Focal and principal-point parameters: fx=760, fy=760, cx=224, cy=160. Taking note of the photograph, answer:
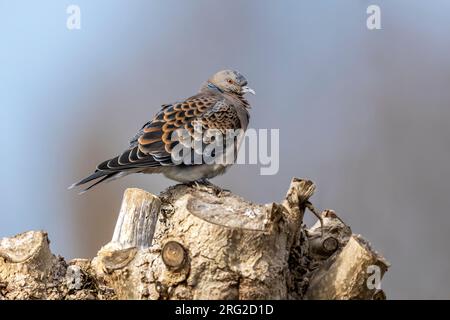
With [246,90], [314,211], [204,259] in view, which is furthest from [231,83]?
[204,259]

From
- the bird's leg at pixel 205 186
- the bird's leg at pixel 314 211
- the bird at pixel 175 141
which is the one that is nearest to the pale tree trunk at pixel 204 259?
the bird's leg at pixel 314 211

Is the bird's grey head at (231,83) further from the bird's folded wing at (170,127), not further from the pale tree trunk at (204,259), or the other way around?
the pale tree trunk at (204,259)

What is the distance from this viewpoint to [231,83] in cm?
542

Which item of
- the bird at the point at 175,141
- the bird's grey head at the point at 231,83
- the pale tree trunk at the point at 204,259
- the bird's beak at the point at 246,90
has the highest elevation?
the bird's grey head at the point at 231,83

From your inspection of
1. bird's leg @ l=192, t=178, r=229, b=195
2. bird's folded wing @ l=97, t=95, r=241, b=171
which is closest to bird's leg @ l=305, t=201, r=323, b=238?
bird's leg @ l=192, t=178, r=229, b=195

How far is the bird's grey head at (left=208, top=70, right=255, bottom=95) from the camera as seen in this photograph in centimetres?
541

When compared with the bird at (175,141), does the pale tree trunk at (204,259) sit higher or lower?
lower

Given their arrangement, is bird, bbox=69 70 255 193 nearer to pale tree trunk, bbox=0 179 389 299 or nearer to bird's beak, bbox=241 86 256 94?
bird's beak, bbox=241 86 256 94

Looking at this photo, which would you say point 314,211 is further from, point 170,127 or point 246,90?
point 246,90

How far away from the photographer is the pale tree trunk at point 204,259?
304 centimetres

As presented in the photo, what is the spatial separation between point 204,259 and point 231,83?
2.56m

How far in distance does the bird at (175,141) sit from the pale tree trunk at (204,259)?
92cm

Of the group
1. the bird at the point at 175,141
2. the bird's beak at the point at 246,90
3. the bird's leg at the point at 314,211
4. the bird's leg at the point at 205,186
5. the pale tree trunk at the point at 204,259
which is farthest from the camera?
the bird's beak at the point at 246,90
